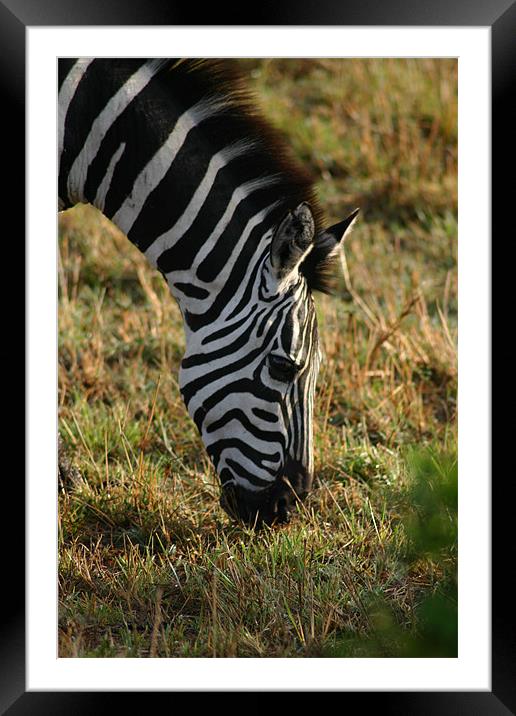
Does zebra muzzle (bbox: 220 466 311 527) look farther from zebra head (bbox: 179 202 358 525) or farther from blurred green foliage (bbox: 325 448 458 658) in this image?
blurred green foliage (bbox: 325 448 458 658)

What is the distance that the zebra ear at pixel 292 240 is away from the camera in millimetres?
3791

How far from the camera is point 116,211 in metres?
4.39

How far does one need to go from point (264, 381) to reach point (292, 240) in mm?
637

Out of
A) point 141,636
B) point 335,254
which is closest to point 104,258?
point 335,254

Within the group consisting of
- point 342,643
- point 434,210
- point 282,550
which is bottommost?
point 342,643

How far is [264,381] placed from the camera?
4078 millimetres

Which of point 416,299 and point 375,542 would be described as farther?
point 416,299

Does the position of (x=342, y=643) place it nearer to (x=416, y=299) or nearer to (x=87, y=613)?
(x=87, y=613)

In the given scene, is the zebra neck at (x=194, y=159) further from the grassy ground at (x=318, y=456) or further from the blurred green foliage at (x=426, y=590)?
the blurred green foliage at (x=426, y=590)

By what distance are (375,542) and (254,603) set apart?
0.70 m

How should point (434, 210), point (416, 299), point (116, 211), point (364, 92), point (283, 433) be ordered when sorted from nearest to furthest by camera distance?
point (283, 433) → point (116, 211) → point (416, 299) → point (434, 210) → point (364, 92)

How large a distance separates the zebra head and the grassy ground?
0.97ft
